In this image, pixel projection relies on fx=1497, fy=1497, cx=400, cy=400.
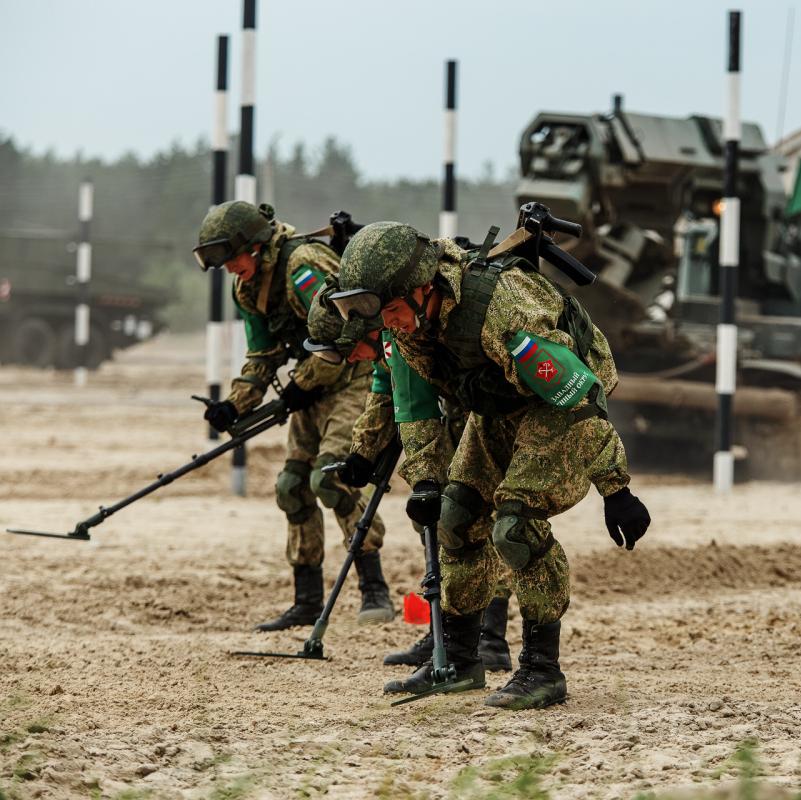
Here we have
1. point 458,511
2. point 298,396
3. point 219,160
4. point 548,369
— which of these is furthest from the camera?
point 219,160

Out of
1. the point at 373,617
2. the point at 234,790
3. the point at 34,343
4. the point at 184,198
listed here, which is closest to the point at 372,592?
the point at 373,617

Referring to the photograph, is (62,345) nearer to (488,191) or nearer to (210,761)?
(210,761)

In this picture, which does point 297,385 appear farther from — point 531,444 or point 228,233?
point 531,444

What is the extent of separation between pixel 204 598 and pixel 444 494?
2.58 meters

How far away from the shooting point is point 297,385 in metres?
6.21

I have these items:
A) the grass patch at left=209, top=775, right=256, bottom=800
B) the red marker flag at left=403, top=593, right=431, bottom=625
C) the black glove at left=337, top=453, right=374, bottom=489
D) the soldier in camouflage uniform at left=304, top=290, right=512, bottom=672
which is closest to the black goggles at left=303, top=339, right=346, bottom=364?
the soldier in camouflage uniform at left=304, top=290, right=512, bottom=672

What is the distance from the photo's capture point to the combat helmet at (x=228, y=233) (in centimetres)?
604

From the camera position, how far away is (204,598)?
7.02 m

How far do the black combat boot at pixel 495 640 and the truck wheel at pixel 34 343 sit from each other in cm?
2062

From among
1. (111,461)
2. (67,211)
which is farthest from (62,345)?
(67,211)

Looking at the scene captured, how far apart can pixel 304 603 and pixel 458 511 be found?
183 cm

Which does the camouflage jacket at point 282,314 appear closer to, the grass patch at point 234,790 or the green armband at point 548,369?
the green armband at point 548,369

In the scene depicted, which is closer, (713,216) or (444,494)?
(444,494)

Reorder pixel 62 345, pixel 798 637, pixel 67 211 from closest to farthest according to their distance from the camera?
pixel 798 637 < pixel 62 345 < pixel 67 211
